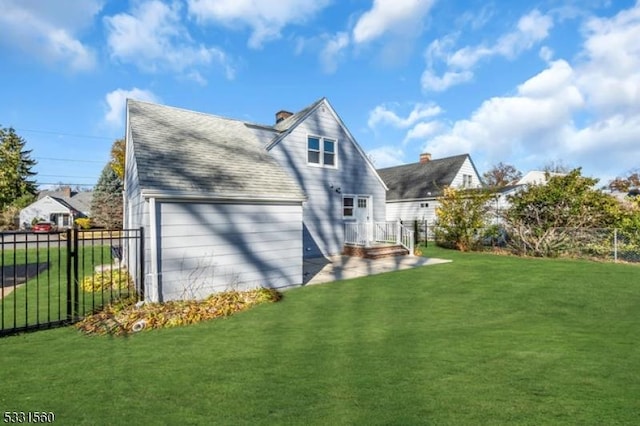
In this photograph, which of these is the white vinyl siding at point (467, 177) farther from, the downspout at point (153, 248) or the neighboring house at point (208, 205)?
the downspout at point (153, 248)

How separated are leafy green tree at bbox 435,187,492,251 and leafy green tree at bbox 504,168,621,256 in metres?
1.43

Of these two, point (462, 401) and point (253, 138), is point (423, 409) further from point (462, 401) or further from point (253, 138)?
point (253, 138)

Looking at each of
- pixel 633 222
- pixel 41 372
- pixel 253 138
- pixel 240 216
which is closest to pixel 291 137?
pixel 253 138

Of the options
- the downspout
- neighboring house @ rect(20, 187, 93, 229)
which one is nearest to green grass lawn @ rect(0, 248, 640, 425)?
the downspout

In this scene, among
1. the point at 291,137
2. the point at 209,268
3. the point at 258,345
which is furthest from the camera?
the point at 291,137

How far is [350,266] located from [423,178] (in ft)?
58.6

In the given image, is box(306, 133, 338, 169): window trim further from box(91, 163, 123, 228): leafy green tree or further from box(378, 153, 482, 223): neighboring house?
box(91, 163, 123, 228): leafy green tree

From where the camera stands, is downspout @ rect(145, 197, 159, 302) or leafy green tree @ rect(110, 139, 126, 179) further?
leafy green tree @ rect(110, 139, 126, 179)

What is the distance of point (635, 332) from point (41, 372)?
8.13 m

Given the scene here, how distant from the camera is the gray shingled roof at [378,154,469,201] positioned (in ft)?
84.8

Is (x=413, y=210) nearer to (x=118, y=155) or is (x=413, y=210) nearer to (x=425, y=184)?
(x=425, y=184)

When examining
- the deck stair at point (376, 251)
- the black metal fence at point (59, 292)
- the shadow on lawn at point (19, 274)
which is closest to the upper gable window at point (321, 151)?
the deck stair at point (376, 251)

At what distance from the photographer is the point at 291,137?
564 inches

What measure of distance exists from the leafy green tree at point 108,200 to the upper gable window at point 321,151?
2462cm
